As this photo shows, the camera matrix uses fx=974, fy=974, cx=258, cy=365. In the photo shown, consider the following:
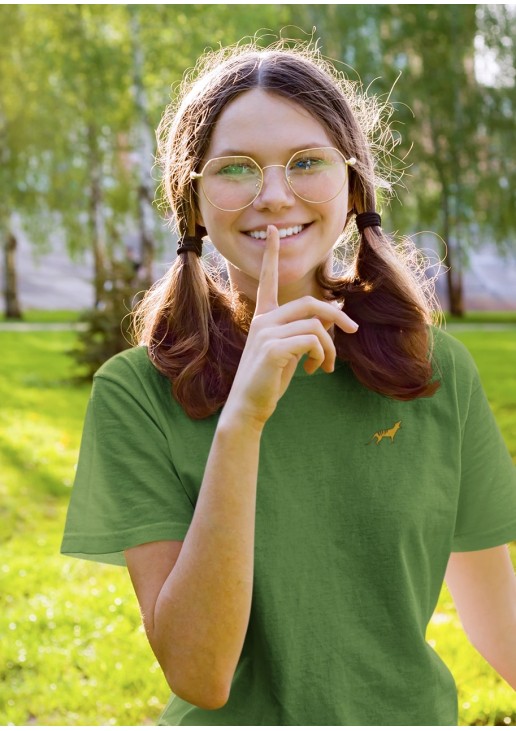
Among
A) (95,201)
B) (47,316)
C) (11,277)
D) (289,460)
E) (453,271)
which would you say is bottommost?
(47,316)

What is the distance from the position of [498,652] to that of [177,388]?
2.82 ft

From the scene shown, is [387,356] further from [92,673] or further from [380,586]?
[92,673]

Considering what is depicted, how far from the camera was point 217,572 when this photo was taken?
156 cm

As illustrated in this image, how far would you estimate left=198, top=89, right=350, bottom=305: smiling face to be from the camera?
1774 mm

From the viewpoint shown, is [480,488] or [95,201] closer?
[480,488]

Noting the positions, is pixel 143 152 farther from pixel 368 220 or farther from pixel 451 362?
pixel 451 362

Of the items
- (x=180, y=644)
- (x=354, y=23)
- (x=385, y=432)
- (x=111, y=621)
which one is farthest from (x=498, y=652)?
(x=354, y=23)

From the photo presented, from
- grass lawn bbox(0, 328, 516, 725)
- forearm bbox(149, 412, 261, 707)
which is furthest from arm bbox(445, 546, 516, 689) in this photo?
grass lawn bbox(0, 328, 516, 725)

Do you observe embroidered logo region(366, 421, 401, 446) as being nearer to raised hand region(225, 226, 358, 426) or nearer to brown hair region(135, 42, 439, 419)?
brown hair region(135, 42, 439, 419)

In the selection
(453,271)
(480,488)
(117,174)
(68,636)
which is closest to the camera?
(480,488)

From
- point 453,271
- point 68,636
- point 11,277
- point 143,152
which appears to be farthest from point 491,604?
point 453,271

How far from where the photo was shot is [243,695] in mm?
1756

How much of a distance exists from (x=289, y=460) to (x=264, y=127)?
0.62 meters

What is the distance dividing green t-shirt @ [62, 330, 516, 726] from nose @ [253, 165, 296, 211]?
1.06ft
